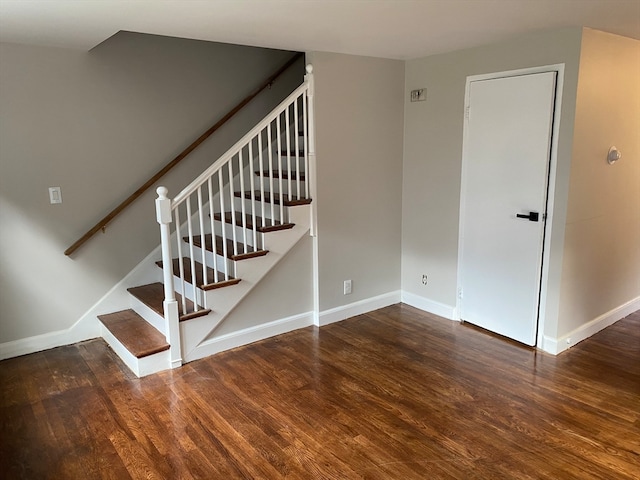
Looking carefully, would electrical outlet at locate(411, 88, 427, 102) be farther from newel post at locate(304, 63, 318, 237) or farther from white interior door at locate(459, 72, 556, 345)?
newel post at locate(304, 63, 318, 237)

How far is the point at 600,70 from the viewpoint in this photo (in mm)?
3221

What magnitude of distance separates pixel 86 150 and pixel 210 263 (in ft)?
4.17

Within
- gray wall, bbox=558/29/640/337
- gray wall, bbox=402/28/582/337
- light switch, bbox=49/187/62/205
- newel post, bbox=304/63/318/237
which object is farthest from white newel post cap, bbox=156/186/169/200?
gray wall, bbox=558/29/640/337

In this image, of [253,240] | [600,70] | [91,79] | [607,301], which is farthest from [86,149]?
[607,301]

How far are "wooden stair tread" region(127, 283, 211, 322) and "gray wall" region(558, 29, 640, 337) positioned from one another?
2619 millimetres

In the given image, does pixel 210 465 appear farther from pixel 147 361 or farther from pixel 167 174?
pixel 167 174

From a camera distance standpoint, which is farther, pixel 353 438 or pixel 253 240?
pixel 253 240

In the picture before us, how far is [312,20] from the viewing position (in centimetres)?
272

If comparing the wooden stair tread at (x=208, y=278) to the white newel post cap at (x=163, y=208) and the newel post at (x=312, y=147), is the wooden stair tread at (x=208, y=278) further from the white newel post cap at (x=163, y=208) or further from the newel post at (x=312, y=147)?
the newel post at (x=312, y=147)

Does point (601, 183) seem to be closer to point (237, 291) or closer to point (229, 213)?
point (237, 291)

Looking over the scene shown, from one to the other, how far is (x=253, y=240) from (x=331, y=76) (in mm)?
1435

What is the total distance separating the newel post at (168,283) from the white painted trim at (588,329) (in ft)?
8.70

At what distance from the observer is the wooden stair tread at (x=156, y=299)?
3.41 metres

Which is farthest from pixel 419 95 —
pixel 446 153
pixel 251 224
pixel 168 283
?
pixel 168 283
